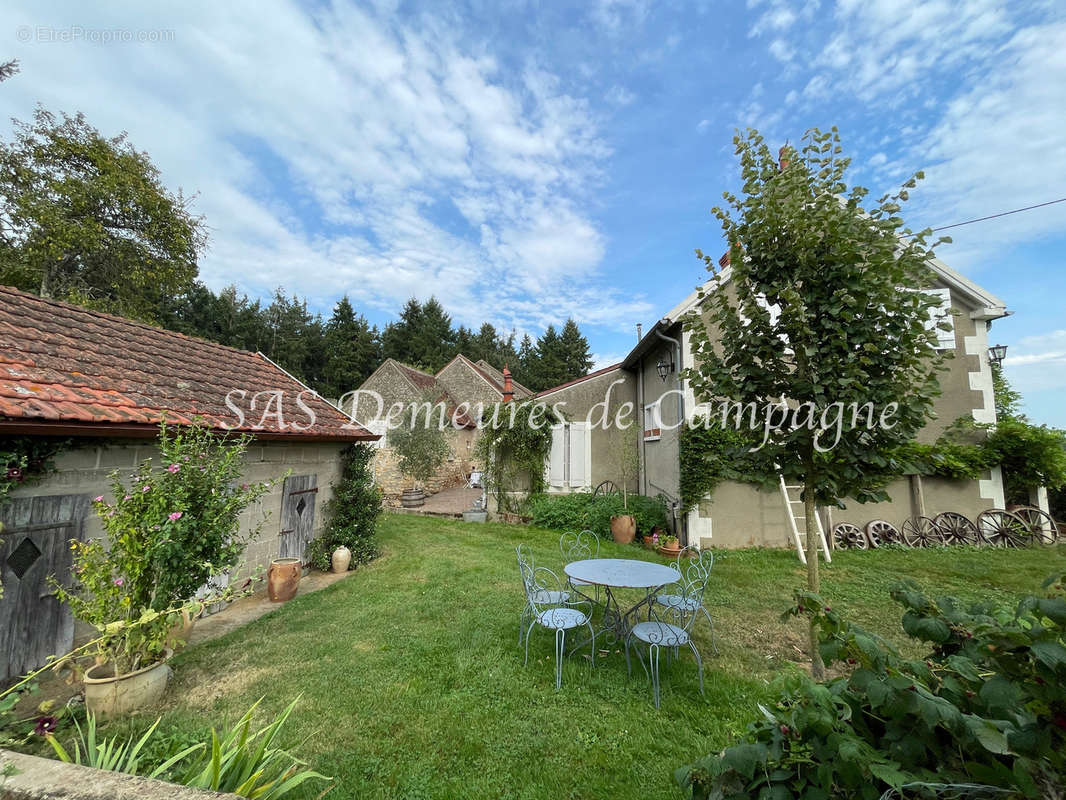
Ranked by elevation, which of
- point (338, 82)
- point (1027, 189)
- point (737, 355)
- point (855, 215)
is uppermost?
point (338, 82)

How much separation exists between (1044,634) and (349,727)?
3.82 meters

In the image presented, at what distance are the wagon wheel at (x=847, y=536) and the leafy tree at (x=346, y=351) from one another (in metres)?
29.2

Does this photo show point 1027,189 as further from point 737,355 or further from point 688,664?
point 688,664

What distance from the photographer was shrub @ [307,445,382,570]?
708cm

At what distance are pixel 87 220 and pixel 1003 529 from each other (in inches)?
980

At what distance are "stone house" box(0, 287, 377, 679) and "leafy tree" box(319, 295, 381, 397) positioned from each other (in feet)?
78.1

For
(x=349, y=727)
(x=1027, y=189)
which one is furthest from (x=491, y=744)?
(x=1027, y=189)

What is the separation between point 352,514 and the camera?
7445 millimetres

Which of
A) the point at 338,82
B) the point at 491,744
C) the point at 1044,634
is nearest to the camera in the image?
the point at 1044,634

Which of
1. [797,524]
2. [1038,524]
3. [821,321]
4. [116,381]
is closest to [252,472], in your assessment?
[116,381]

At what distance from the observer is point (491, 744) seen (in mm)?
2826

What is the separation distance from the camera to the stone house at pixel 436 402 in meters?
16.1

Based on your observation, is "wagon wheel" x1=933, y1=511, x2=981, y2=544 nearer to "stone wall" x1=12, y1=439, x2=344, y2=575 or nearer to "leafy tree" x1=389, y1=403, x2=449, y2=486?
"stone wall" x1=12, y1=439, x2=344, y2=575

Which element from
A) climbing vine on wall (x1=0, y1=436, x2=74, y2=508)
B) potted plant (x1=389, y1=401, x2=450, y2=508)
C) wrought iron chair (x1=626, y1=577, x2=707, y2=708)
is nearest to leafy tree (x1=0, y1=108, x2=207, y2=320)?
potted plant (x1=389, y1=401, x2=450, y2=508)
